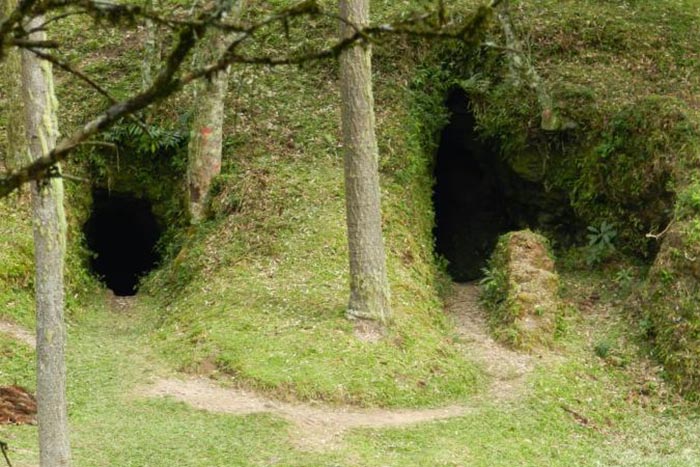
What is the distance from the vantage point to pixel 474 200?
84.7 ft

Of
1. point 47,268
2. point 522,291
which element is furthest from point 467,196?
point 47,268

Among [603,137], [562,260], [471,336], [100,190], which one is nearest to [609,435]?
[471,336]

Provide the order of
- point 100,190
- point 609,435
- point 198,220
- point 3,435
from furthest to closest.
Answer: point 100,190
point 198,220
point 609,435
point 3,435

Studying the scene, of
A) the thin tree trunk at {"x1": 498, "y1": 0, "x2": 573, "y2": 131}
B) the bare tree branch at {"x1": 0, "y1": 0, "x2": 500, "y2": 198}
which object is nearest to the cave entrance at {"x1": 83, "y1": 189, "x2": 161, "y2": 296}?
the thin tree trunk at {"x1": 498, "y1": 0, "x2": 573, "y2": 131}

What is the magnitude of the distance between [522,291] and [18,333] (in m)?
9.15

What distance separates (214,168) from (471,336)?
666 cm

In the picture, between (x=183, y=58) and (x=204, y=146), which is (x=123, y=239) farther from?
(x=183, y=58)

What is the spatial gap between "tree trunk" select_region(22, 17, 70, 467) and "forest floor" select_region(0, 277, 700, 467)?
3.28 ft

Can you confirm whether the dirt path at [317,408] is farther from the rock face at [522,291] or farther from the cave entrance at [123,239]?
the cave entrance at [123,239]

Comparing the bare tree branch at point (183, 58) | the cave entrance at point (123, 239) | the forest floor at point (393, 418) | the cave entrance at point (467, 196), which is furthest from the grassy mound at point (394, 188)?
the bare tree branch at point (183, 58)

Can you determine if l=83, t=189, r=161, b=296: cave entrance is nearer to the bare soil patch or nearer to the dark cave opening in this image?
the dark cave opening

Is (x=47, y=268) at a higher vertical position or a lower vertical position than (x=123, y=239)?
higher

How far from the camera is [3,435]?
12.3 meters

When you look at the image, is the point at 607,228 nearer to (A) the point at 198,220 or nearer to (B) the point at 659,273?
(B) the point at 659,273
